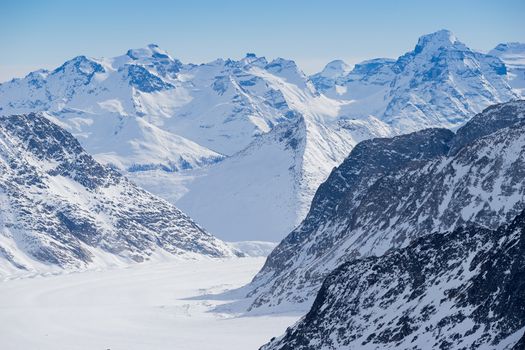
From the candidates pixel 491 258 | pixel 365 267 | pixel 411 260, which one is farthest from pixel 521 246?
pixel 365 267

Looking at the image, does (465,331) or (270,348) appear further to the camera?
(270,348)

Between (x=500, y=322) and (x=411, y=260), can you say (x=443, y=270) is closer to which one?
(x=411, y=260)

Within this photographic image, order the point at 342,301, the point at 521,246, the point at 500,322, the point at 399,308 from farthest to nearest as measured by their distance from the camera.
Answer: the point at 342,301 → the point at 399,308 → the point at 521,246 → the point at 500,322

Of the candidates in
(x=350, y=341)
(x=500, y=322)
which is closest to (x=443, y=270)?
(x=350, y=341)

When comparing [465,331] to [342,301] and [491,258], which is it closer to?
[491,258]

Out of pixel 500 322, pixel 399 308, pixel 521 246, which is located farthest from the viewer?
pixel 399 308

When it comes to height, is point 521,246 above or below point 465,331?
above
